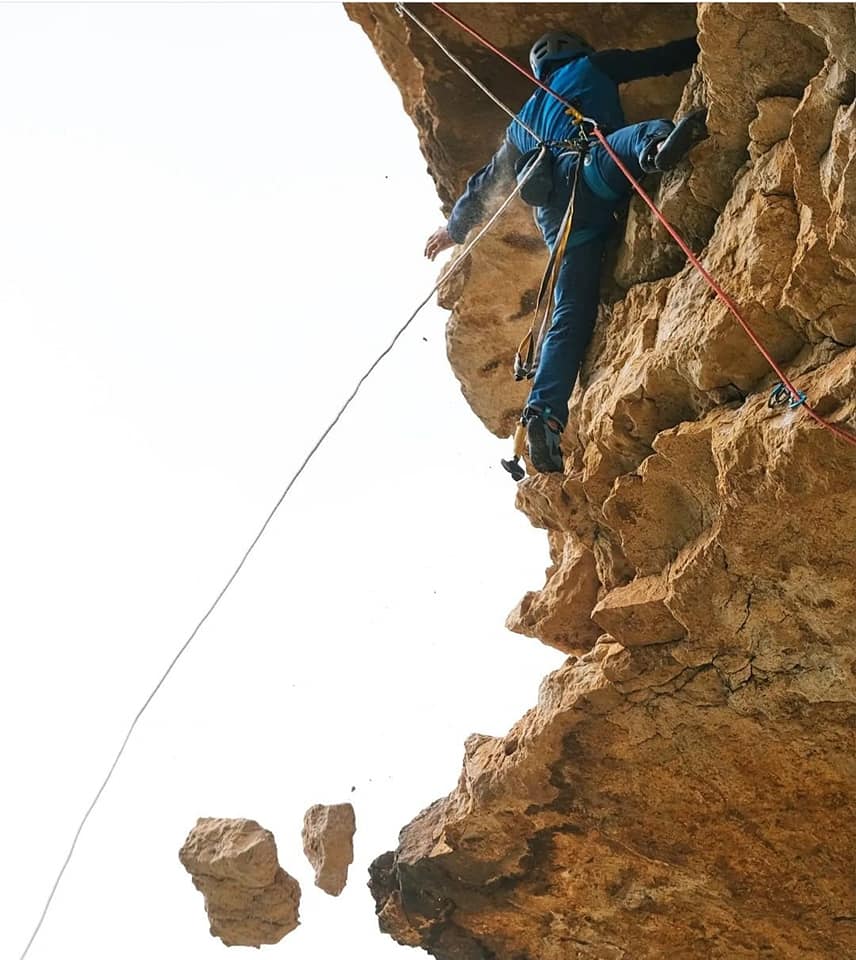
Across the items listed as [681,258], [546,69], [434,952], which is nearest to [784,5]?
[681,258]

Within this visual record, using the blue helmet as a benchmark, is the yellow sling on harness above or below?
below

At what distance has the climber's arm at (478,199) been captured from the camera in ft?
18.1

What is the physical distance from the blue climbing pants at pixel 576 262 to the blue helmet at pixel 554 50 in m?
0.77

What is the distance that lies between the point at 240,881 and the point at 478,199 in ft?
16.0

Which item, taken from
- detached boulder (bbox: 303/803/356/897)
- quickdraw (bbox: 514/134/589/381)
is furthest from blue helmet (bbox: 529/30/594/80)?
detached boulder (bbox: 303/803/356/897)

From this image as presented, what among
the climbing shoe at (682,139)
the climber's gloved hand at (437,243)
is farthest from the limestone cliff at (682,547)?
the climber's gloved hand at (437,243)

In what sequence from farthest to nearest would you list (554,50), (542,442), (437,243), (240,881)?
1. (240,881)
2. (437,243)
3. (554,50)
4. (542,442)

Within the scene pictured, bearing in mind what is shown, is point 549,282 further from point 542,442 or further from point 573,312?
point 542,442

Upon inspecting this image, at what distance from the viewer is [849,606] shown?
3.84 m

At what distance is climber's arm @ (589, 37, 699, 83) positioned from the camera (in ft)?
16.5

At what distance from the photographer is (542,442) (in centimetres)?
462

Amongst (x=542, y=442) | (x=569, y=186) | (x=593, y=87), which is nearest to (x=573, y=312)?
(x=569, y=186)

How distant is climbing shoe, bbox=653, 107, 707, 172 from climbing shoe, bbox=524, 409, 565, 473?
1.25 metres

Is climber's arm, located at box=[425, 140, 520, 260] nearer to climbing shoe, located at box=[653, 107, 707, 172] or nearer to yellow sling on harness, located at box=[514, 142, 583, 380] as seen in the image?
yellow sling on harness, located at box=[514, 142, 583, 380]
